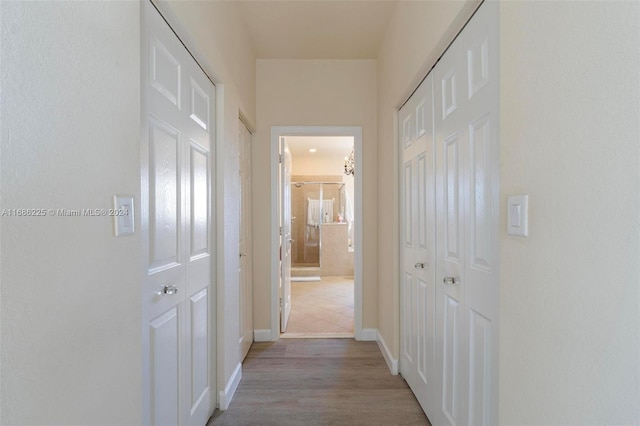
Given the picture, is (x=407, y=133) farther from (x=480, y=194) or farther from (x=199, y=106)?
(x=199, y=106)

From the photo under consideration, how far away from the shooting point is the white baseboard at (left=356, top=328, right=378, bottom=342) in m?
3.02

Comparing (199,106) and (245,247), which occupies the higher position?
(199,106)

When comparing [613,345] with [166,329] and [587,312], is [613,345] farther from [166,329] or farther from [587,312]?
[166,329]

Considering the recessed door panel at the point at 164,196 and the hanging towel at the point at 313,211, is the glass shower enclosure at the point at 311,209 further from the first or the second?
the recessed door panel at the point at 164,196

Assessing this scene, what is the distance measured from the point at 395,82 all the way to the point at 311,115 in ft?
3.17

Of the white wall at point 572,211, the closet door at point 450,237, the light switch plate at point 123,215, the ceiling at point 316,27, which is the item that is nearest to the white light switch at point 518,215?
the white wall at point 572,211

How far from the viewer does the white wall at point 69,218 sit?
612 mm

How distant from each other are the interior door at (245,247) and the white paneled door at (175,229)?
78 cm

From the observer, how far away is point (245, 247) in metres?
2.76

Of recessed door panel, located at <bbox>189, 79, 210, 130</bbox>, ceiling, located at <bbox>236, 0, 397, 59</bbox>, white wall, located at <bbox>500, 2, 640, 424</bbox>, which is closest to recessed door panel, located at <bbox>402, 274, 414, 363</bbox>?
white wall, located at <bbox>500, 2, 640, 424</bbox>

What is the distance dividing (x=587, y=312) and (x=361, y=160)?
8.08 ft

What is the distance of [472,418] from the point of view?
4.24 ft

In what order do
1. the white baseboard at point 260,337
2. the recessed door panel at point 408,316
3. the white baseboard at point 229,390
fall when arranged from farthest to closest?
the white baseboard at point 260,337
the recessed door panel at point 408,316
the white baseboard at point 229,390

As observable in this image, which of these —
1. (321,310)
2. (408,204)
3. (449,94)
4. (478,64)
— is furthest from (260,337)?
(478,64)
